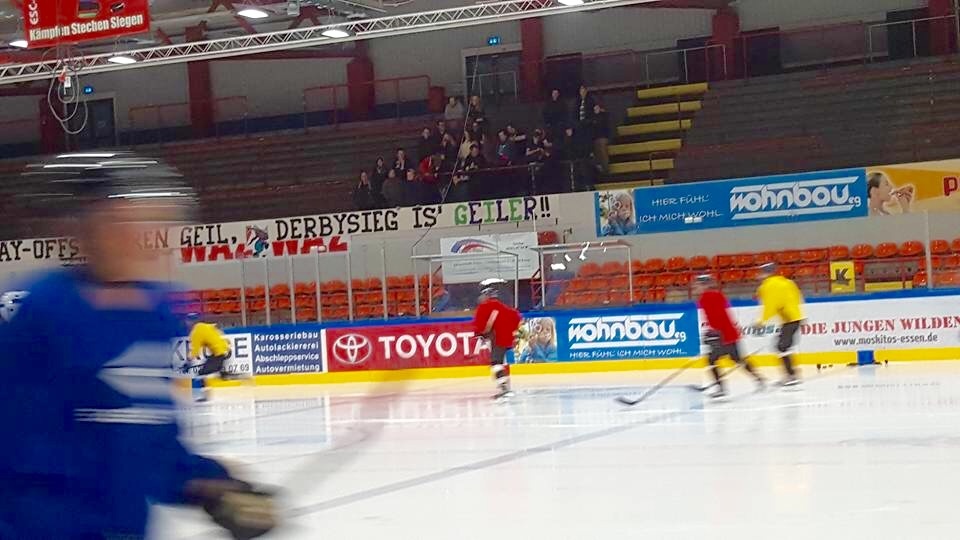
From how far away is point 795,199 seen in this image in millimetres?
20484

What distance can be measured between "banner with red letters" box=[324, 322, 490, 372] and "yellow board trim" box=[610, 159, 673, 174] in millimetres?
5649

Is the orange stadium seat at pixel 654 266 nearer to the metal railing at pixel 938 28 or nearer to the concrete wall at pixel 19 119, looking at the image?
the metal railing at pixel 938 28

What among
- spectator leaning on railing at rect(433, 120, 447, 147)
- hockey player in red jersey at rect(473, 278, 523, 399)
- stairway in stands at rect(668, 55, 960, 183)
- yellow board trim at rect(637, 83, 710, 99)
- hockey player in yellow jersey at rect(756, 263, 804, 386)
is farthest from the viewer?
yellow board trim at rect(637, 83, 710, 99)

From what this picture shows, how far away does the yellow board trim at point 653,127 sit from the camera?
993 inches

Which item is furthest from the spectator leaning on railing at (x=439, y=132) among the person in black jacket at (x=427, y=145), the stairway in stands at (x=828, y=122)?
the stairway in stands at (x=828, y=122)

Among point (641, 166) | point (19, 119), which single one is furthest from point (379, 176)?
point (19, 119)

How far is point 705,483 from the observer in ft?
25.1

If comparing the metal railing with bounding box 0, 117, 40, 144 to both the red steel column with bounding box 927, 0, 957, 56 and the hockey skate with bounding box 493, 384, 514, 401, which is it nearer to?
the hockey skate with bounding box 493, 384, 514, 401

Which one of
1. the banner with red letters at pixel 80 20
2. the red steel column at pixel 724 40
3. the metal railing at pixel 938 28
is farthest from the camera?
the red steel column at pixel 724 40

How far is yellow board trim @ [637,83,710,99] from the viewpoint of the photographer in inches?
1008

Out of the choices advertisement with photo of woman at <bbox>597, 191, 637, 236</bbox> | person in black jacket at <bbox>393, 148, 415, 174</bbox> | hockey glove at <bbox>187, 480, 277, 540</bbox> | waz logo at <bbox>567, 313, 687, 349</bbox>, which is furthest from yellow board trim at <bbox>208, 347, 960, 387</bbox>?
hockey glove at <bbox>187, 480, 277, 540</bbox>

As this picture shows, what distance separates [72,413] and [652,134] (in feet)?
78.8

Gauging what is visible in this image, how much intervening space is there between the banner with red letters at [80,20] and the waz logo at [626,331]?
7943 mm

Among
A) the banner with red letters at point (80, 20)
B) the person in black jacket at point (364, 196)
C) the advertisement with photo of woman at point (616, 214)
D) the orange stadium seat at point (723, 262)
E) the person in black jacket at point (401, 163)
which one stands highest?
the banner with red letters at point (80, 20)
